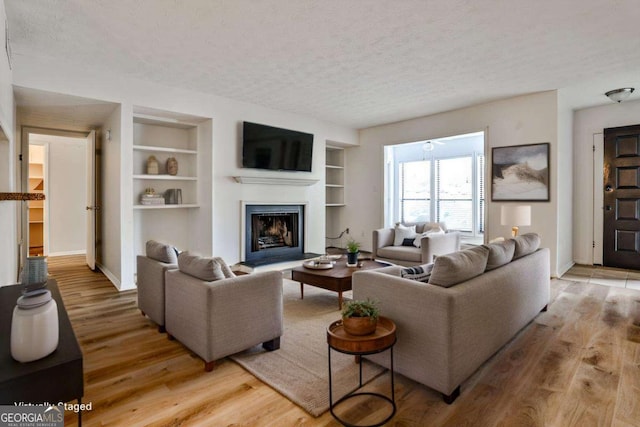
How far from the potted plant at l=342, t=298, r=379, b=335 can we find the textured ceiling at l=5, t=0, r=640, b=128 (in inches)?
87.7

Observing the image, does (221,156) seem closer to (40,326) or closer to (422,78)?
(422,78)

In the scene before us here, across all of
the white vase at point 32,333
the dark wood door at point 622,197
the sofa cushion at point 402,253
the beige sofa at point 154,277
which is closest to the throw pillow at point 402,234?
the sofa cushion at point 402,253

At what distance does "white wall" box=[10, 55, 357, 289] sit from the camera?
12.6ft

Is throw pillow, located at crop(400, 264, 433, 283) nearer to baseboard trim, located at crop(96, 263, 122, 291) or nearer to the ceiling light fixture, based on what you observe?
baseboard trim, located at crop(96, 263, 122, 291)

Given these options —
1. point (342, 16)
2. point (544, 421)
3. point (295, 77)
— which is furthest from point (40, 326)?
point (295, 77)

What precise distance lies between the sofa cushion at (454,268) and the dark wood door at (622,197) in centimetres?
470

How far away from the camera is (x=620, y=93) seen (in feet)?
15.1

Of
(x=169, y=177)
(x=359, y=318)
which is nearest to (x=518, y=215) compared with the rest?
(x=359, y=318)

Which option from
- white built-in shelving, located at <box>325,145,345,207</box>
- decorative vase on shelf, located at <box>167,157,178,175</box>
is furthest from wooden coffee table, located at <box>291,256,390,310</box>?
white built-in shelving, located at <box>325,145,345,207</box>

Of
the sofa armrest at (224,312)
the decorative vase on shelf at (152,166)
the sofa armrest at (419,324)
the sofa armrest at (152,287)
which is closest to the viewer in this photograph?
the sofa armrest at (419,324)

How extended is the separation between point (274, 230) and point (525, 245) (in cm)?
396

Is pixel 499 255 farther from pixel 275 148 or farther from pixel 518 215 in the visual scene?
pixel 275 148

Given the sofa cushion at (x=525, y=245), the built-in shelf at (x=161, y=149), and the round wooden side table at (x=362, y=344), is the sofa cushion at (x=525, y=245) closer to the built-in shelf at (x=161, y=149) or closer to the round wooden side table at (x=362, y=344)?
the round wooden side table at (x=362, y=344)

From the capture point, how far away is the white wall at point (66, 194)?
22.3 feet
